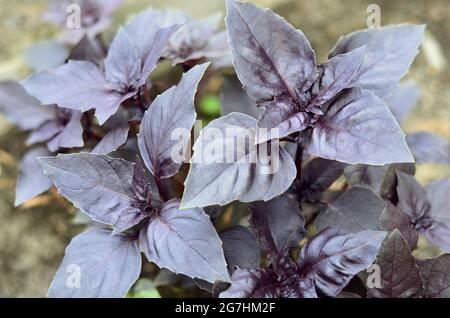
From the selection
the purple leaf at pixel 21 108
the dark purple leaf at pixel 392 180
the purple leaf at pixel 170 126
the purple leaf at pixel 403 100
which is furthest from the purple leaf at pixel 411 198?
the purple leaf at pixel 21 108

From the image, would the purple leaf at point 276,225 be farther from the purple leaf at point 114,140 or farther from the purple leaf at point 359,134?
the purple leaf at point 114,140

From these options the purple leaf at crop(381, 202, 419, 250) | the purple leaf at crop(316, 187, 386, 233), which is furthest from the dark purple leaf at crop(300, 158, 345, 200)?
the purple leaf at crop(381, 202, 419, 250)

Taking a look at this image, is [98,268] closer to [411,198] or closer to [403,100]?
[411,198]

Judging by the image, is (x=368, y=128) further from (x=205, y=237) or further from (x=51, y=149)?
(x=51, y=149)

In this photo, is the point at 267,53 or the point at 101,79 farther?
the point at 101,79

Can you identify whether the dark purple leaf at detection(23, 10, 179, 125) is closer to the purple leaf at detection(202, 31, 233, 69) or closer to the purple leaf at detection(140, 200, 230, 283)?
the purple leaf at detection(202, 31, 233, 69)

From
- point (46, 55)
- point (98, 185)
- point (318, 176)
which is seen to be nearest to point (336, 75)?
point (318, 176)
